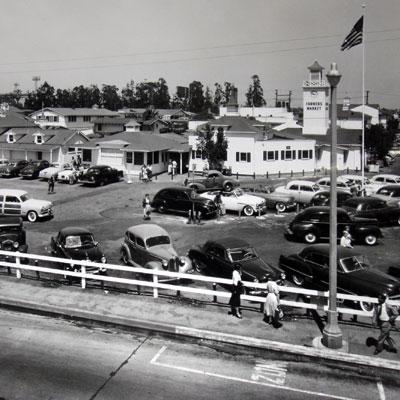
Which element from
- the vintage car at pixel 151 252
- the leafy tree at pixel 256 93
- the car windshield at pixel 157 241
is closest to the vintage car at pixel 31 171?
the vintage car at pixel 151 252

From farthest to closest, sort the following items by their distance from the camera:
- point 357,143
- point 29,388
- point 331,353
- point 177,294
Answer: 1. point 357,143
2. point 177,294
3. point 331,353
4. point 29,388

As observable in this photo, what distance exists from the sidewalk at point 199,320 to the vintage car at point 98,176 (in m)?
23.7

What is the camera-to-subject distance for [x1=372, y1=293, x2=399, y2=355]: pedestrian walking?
435 inches

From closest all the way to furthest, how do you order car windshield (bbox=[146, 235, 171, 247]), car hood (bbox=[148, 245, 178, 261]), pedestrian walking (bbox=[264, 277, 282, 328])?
1. pedestrian walking (bbox=[264, 277, 282, 328])
2. car hood (bbox=[148, 245, 178, 261])
3. car windshield (bbox=[146, 235, 171, 247])

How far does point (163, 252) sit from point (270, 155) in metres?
30.1

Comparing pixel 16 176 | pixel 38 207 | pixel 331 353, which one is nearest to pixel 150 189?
pixel 38 207

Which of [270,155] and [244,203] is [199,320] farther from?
[270,155]

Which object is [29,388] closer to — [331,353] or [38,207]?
[331,353]

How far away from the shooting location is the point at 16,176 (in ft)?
152

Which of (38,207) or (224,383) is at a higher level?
(38,207)

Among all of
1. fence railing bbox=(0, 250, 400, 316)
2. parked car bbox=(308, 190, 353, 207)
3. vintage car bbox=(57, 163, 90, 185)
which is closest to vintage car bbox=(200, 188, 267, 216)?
parked car bbox=(308, 190, 353, 207)

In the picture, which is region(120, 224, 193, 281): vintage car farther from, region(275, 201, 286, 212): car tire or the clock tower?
the clock tower

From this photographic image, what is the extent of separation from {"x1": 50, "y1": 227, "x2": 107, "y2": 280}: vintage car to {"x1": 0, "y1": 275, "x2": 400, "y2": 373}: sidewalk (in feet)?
7.19

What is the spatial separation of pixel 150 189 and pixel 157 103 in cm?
13324
